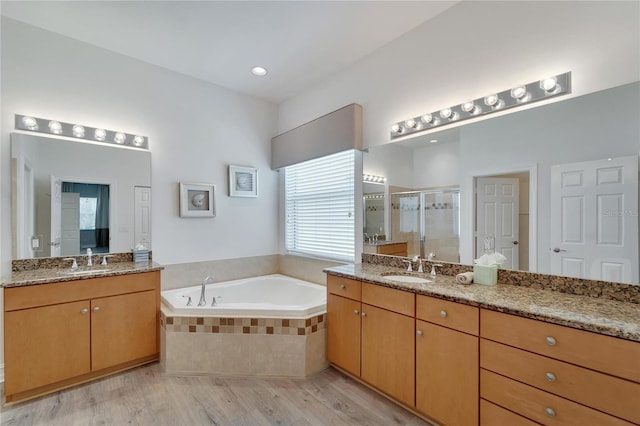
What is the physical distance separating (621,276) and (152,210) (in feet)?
Answer: 11.8

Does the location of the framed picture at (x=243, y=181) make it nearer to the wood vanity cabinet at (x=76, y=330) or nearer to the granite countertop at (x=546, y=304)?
the wood vanity cabinet at (x=76, y=330)

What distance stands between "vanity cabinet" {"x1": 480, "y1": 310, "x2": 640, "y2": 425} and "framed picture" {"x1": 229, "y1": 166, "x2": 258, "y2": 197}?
2859 mm

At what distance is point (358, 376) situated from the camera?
2238mm

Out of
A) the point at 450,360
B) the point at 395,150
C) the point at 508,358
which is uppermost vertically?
the point at 395,150

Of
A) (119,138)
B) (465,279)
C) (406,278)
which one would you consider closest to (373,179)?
(406,278)

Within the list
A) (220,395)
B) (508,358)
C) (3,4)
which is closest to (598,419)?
(508,358)

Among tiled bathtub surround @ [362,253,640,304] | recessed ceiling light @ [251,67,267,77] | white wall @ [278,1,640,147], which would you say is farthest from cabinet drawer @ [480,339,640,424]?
recessed ceiling light @ [251,67,267,77]

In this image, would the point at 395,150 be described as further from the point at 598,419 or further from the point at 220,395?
the point at 220,395

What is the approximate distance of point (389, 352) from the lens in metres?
2.01

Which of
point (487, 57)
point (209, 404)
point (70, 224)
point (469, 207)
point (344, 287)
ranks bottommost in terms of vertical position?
point (209, 404)

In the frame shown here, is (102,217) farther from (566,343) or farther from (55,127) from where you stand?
(566,343)

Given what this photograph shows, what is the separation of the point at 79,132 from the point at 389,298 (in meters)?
3.00

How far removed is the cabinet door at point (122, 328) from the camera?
231cm

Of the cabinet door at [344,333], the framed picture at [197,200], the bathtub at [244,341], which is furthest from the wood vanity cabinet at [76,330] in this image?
the cabinet door at [344,333]
